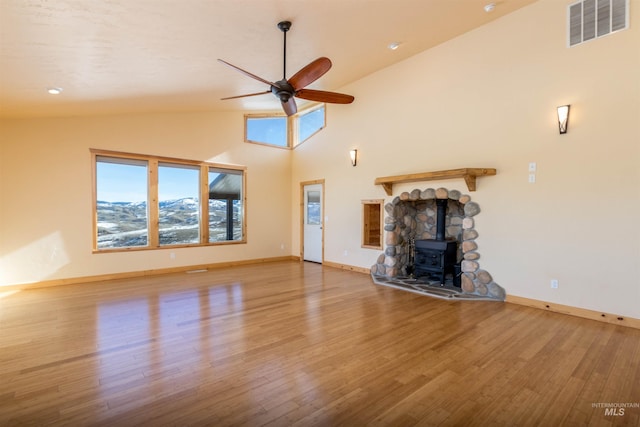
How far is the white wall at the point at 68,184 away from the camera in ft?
16.4

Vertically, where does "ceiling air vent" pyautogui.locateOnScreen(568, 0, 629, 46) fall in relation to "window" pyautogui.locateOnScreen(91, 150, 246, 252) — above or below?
above

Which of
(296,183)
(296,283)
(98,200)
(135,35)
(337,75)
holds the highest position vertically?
(337,75)

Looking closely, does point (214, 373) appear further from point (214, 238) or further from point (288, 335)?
point (214, 238)

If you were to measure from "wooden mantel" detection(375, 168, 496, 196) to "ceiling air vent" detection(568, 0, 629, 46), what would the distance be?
1816mm

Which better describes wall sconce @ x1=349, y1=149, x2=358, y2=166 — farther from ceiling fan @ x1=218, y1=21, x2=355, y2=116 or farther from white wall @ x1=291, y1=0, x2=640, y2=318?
ceiling fan @ x1=218, y1=21, x2=355, y2=116

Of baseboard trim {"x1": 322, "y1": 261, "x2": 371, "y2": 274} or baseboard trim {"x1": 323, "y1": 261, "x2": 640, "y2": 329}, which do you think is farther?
baseboard trim {"x1": 322, "y1": 261, "x2": 371, "y2": 274}

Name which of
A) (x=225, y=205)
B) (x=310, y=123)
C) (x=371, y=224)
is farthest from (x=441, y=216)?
(x=225, y=205)

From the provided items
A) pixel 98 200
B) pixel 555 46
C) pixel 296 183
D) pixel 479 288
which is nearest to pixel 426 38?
pixel 555 46

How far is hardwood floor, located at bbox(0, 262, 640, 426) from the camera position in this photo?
1933mm

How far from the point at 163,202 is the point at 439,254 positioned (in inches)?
216

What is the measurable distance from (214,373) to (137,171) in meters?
5.15

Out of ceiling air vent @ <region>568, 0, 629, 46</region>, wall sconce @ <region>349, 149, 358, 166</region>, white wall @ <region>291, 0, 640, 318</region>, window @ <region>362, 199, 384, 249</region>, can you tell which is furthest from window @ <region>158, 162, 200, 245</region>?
ceiling air vent @ <region>568, 0, 629, 46</region>

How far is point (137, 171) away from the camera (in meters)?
6.17

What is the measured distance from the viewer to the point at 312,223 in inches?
309
